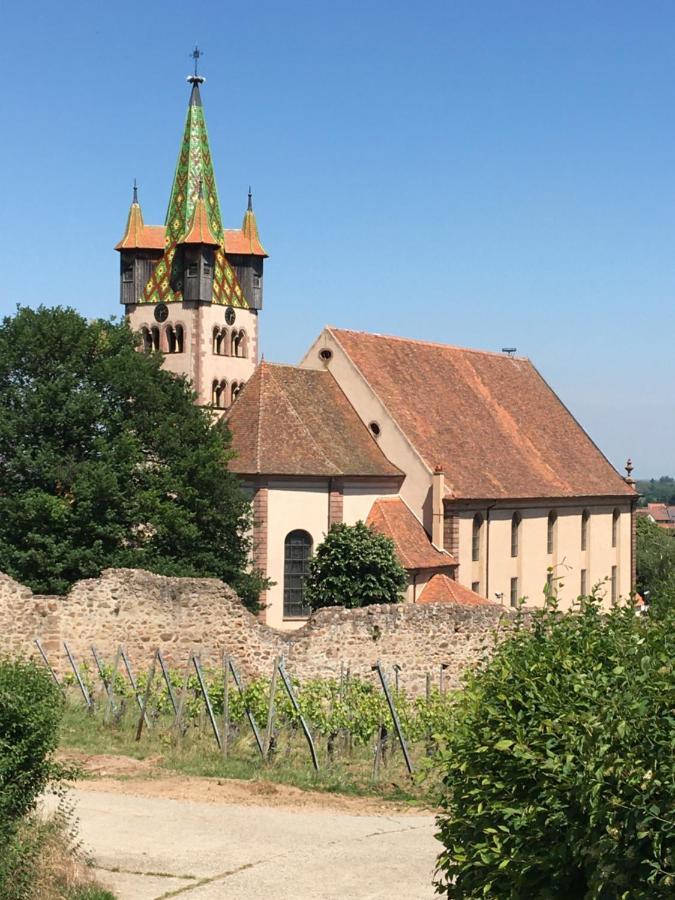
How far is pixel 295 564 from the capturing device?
39906 mm

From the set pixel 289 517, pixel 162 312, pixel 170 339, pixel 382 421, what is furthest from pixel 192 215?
pixel 289 517

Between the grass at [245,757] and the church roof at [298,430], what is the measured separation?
1969 centimetres

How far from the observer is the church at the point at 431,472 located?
1569 inches

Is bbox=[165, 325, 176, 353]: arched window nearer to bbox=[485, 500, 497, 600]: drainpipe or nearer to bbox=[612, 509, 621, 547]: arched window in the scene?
bbox=[612, 509, 621, 547]: arched window

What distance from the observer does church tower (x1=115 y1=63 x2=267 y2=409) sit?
72188 millimetres

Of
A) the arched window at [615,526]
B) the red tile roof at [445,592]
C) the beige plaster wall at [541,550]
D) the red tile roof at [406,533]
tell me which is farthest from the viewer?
the arched window at [615,526]

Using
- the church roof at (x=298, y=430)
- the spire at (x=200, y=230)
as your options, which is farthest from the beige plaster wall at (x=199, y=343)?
the church roof at (x=298, y=430)

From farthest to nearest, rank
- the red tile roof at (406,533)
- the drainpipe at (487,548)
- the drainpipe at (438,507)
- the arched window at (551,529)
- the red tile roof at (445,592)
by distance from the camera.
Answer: the arched window at (551,529), the drainpipe at (487,548), the drainpipe at (438,507), the red tile roof at (406,533), the red tile roof at (445,592)

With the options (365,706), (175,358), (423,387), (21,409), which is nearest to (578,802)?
(365,706)

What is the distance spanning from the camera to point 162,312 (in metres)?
73.4

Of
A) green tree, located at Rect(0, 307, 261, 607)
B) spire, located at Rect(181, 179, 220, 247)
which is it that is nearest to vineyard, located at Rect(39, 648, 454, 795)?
green tree, located at Rect(0, 307, 261, 607)

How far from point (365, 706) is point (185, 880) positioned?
24.4ft

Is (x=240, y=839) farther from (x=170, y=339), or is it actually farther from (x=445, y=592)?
(x=170, y=339)

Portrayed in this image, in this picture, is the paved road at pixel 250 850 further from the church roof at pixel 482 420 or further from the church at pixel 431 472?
the church roof at pixel 482 420
